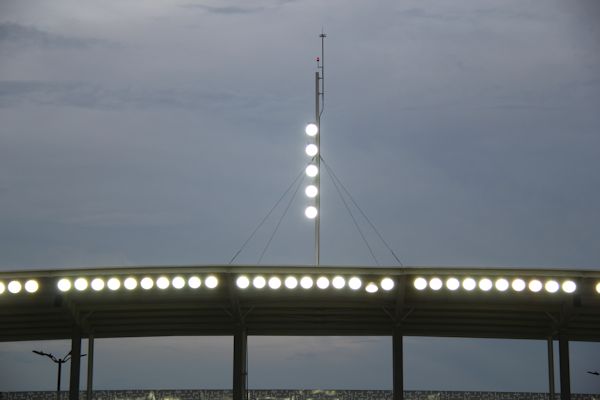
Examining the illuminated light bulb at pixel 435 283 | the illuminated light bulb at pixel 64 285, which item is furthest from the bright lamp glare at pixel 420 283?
the illuminated light bulb at pixel 64 285

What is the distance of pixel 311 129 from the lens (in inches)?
1232

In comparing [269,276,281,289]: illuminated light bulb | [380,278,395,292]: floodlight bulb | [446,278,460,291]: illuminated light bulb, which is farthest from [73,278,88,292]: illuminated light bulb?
[446,278,460,291]: illuminated light bulb

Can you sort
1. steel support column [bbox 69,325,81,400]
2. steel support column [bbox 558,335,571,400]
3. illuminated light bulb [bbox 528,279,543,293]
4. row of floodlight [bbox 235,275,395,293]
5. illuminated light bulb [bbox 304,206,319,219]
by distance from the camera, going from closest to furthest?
illuminated light bulb [bbox 528,279,543,293]
row of floodlight [bbox 235,275,395,293]
steel support column [bbox 69,325,81,400]
steel support column [bbox 558,335,571,400]
illuminated light bulb [bbox 304,206,319,219]

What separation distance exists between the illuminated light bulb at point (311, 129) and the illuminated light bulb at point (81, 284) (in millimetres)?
10115

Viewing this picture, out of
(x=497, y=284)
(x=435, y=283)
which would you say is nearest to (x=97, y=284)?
(x=435, y=283)

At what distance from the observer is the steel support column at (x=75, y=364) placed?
84.1 ft

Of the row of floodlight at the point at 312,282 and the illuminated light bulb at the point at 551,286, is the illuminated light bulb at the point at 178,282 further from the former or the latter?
the illuminated light bulb at the point at 551,286

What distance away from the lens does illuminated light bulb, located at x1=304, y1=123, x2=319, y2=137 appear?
31.1 meters

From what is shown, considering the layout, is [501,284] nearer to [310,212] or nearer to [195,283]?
[195,283]

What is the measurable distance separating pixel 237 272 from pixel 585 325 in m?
10.2

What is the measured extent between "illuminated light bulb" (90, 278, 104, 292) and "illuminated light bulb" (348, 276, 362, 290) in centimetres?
593

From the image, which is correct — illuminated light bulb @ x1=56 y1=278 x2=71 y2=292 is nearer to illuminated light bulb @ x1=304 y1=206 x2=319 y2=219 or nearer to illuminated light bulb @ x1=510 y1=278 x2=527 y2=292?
illuminated light bulb @ x1=304 y1=206 x2=319 y2=219

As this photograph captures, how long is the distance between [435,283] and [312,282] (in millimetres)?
2933

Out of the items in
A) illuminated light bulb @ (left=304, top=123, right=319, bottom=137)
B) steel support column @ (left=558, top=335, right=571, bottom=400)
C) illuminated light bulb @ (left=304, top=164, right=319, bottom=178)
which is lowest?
steel support column @ (left=558, top=335, right=571, bottom=400)
